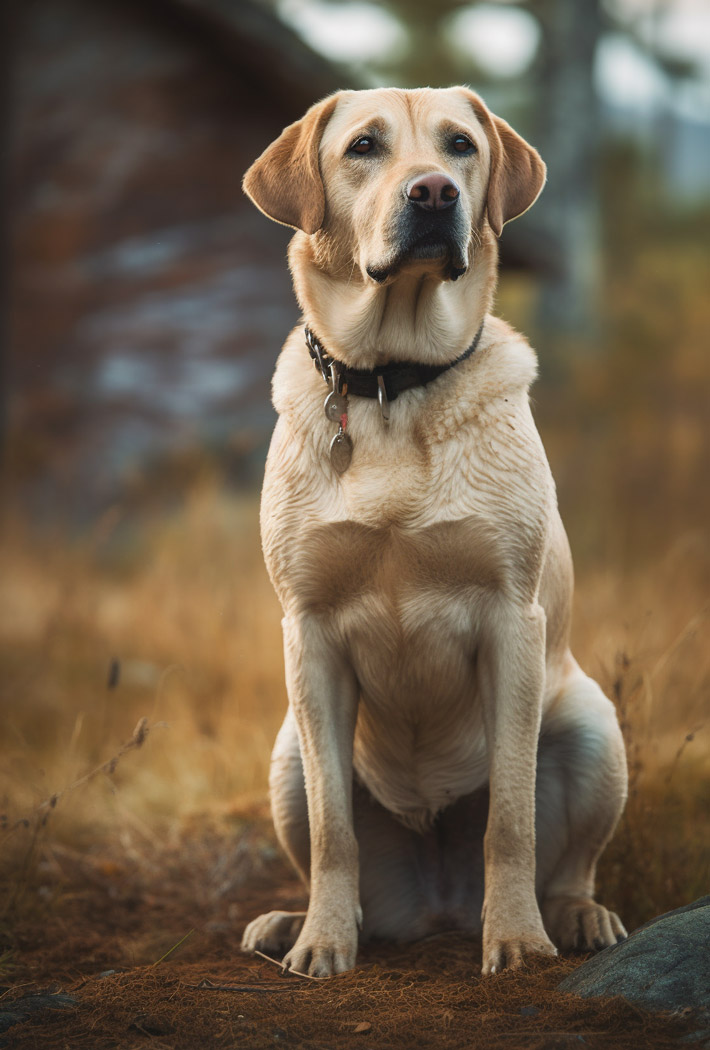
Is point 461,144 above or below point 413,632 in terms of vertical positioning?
above

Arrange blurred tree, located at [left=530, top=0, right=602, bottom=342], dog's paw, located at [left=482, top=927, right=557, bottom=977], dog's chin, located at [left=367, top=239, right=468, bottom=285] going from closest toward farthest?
dog's paw, located at [left=482, top=927, right=557, bottom=977]
dog's chin, located at [left=367, top=239, right=468, bottom=285]
blurred tree, located at [left=530, top=0, right=602, bottom=342]

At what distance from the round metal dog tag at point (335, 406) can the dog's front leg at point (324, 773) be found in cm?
52

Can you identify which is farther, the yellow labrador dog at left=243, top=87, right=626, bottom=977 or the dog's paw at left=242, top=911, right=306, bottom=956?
the dog's paw at left=242, top=911, right=306, bottom=956

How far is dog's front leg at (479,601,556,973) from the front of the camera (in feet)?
8.60

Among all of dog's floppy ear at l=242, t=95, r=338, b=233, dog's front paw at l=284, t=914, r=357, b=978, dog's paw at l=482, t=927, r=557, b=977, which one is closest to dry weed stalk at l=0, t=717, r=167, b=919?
dog's front paw at l=284, t=914, r=357, b=978

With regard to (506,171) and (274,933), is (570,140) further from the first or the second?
(274,933)

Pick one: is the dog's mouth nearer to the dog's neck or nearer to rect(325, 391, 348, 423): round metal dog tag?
the dog's neck

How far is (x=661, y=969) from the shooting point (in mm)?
2188

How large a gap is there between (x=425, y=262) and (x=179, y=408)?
17.4ft

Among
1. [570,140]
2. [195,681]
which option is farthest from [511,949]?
[570,140]

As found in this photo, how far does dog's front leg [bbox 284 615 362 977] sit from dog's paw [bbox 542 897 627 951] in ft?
1.85

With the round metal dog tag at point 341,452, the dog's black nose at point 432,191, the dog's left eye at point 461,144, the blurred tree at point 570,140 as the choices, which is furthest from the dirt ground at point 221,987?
the blurred tree at point 570,140

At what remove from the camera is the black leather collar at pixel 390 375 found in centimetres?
277

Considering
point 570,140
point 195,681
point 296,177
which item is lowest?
point 195,681
